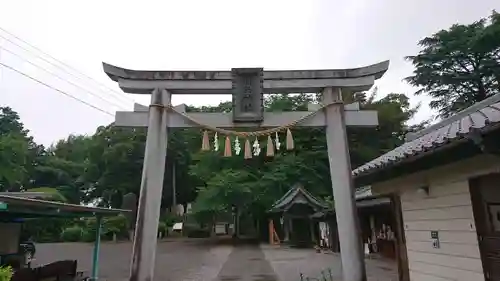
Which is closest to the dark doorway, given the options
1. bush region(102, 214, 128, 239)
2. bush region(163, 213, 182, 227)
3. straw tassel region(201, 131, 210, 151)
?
straw tassel region(201, 131, 210, 151)

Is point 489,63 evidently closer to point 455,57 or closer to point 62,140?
point 455,57

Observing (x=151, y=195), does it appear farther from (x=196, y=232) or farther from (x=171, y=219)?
(x=171, y=219)

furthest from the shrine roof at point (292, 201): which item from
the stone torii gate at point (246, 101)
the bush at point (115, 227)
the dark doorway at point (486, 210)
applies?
the dark doorway at point (486, 210)

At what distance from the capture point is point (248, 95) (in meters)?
8.00

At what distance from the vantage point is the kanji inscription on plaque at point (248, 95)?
314 inches

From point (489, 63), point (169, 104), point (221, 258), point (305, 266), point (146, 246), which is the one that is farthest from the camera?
point (489, 63)

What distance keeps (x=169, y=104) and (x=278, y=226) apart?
2208 cm

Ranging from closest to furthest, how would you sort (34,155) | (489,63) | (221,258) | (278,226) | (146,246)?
(146,246) → (221,258) → (489,63) → (278,226) → (34,155)

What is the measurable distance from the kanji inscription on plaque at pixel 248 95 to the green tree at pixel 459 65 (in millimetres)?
21280

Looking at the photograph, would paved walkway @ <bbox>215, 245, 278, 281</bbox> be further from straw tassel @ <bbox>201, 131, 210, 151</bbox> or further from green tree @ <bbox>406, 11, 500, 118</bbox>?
green tree @ <bbox>406, 11, 500, 118</bbox>

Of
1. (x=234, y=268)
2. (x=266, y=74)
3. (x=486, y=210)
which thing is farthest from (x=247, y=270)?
(x=486, y=210)

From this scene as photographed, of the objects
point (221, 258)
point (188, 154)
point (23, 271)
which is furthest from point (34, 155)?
point (23, 271)

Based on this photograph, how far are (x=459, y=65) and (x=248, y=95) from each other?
24113 mm

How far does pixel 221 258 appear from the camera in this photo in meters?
17.3
